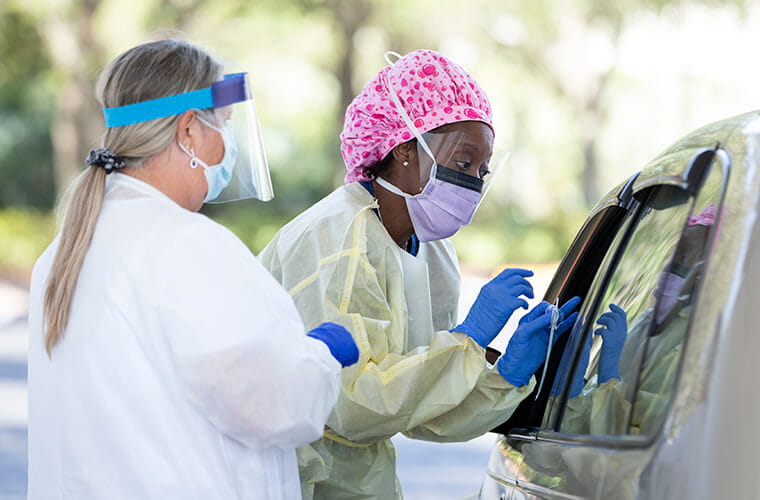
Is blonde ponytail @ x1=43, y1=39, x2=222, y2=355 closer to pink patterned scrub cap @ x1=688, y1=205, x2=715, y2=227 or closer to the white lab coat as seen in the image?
the white lab coat

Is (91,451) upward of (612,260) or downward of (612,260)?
downward

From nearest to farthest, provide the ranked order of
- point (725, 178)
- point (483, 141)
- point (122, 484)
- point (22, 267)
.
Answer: point (725, 178), point (122, 484), point (483, 141), point (22, 267)

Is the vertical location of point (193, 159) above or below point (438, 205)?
above

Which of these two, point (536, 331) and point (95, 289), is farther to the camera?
point (536, 331)

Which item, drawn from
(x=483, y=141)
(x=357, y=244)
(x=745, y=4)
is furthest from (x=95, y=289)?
(x=745, y=4)

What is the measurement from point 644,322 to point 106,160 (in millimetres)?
1253

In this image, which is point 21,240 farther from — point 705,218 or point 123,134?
point 705,218

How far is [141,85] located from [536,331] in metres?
1.19

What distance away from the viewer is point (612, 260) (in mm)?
2637

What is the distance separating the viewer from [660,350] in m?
2.04

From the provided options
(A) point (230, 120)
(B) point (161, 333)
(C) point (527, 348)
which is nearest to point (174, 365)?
(B) point (161, 333)

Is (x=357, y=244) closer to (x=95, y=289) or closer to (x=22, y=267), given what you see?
(x=95, y=289)

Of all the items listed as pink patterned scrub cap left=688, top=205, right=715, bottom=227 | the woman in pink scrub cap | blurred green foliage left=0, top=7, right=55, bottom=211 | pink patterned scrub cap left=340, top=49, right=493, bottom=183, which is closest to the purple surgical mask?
the woman in pink scrub cap

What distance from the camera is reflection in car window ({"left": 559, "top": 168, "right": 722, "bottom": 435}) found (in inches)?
76.1
